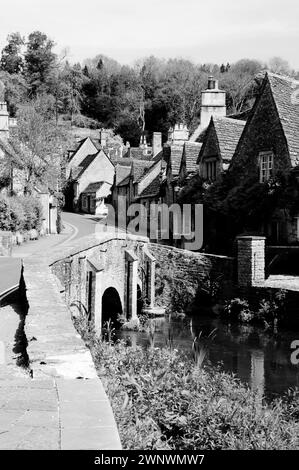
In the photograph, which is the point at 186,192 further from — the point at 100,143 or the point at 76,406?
the point at 100,143

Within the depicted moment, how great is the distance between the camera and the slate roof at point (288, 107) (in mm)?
25516

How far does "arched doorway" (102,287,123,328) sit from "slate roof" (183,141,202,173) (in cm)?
1158

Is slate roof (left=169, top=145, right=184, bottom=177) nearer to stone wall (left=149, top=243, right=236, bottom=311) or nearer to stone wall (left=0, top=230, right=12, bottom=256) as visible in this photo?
stone wall (left=0, top=230, right=12, bottom=256)

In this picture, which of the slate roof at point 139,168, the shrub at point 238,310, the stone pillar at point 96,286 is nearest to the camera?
the stone pillar at point 96,286

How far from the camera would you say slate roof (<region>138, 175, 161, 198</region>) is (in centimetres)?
4786

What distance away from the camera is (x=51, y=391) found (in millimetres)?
6164

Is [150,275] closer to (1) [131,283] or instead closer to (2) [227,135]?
Answer: (1) [131,283]

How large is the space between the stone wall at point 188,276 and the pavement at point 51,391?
589 inches

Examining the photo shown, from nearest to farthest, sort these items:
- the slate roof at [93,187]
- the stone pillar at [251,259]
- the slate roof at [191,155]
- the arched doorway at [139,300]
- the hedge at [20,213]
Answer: the stone pillar at [251,259] < the arched doorway at [139,300] < the slate roof at [191,155] < the hedge at [20,213] < the slate roof at [93,187]

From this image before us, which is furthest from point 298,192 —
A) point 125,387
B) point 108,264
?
point 125,387

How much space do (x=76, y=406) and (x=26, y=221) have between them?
36.4 meters

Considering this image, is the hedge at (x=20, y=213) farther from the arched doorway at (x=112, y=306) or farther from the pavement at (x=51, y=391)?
the pavement at (x=51, y=391)

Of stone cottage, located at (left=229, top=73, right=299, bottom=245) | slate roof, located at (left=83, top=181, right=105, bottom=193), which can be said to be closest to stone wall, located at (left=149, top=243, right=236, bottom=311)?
stone cottage, located at (left=229, top=73, right=299, bottom=245)

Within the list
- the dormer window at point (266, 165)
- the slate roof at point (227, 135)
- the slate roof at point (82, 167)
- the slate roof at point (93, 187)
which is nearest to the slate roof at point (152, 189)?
the slate roof at point (227, 135)
